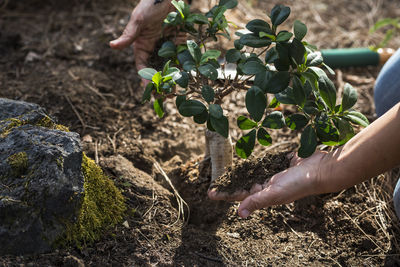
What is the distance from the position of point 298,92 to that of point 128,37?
0.89 metres

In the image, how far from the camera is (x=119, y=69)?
2535 mm

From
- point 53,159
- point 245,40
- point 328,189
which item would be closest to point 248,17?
point 245,40

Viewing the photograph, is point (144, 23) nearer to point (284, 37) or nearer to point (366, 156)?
point (284, 37)

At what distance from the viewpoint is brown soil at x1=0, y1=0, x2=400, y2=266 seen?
1.51 metres

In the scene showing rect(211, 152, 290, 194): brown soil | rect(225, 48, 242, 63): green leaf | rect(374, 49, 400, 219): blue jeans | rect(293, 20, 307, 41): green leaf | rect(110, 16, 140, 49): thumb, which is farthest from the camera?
rect(374, 49, 400, 219): blue jeans

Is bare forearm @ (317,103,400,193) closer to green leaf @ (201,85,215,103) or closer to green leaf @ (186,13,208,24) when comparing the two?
green leaf @ (201,85,215,103)

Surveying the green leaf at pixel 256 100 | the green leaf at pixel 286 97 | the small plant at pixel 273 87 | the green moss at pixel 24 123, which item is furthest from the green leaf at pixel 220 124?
the green moss at pixel 24 123

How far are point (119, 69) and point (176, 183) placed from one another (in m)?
1.02

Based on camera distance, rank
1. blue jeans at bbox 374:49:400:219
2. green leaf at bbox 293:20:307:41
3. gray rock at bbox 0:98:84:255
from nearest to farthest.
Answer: gray rock at bbox 0:98:84:255
green leaf at bbox 293:20:307:41
blue jeans at bbox 374:49:400:219

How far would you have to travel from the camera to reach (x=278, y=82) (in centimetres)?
135

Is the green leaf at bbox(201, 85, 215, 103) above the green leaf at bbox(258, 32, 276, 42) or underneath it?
underneath

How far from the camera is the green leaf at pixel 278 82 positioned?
1.36 meters

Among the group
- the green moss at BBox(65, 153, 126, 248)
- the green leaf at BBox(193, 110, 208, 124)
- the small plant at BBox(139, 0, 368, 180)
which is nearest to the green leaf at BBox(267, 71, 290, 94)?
the small plant at BBox(139, 0, 368, 180)

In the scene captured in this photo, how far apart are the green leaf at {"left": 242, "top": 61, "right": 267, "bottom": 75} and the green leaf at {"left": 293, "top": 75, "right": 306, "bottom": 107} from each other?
12 centimetres
